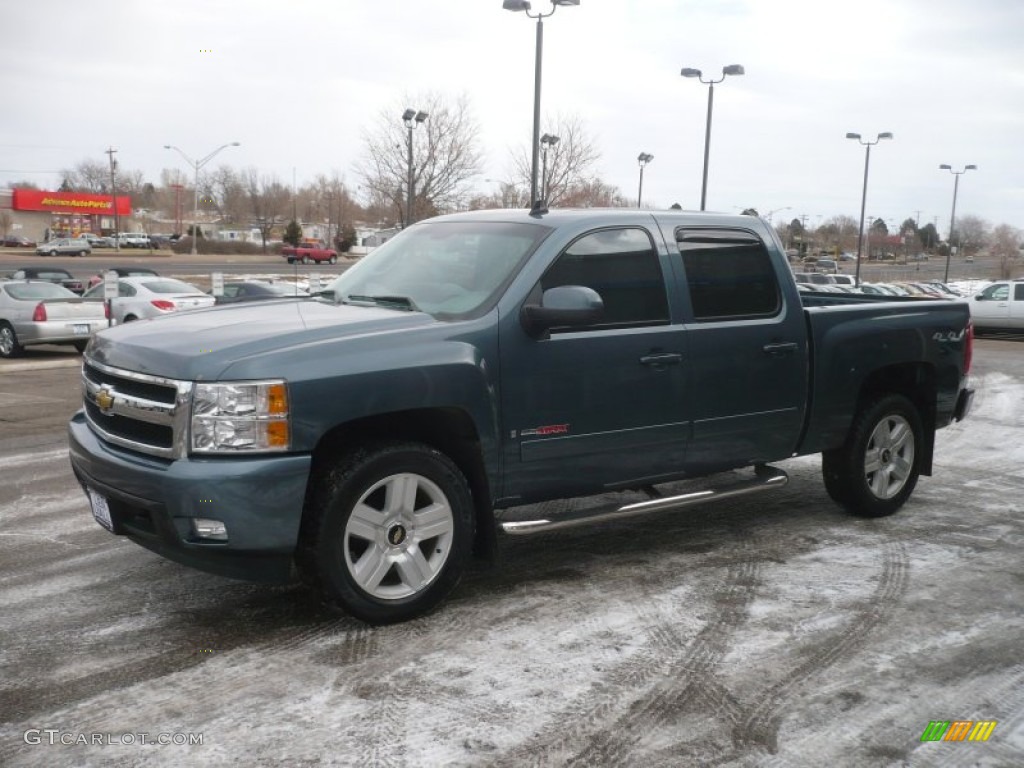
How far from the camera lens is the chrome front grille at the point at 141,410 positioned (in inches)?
169

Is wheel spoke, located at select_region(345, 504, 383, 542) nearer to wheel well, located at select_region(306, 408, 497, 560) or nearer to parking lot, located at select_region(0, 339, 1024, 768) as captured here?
wheel well, located at select_region(306, 408, 497, 560)

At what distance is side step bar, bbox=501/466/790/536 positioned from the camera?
16.1 feet

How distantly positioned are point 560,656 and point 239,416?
1.66m

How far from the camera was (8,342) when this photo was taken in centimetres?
1788

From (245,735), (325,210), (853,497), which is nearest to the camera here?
(245,735)

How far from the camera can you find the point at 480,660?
14.1ft

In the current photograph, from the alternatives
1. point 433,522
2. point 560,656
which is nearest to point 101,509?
point 433,522

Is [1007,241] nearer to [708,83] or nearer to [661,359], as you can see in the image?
[708,83]

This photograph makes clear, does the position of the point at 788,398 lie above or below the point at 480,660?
above

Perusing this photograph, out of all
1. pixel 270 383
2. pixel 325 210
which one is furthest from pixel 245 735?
pixel 325 210

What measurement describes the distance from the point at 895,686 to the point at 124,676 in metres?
3.06

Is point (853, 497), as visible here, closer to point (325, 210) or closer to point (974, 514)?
point (974, 514)

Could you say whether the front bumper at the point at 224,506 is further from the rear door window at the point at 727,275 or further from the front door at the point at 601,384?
the rear door window at the point at 727,275

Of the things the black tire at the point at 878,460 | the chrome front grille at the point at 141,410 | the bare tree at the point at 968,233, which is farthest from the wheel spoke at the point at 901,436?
the bare tree at the point at 968,233
